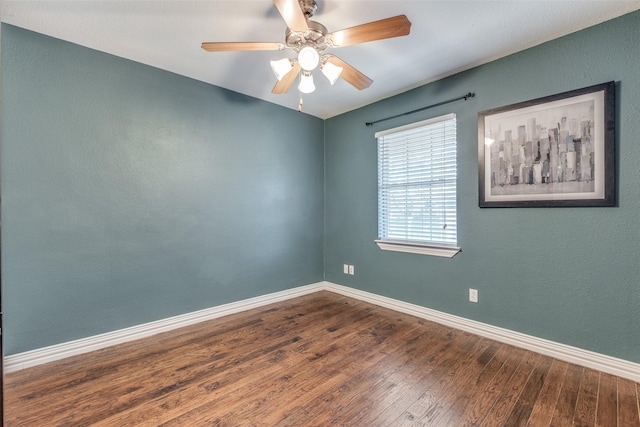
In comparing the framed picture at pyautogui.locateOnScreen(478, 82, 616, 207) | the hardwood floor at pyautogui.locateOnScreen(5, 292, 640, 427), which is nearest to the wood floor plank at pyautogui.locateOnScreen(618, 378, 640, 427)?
the hardwood floor at pyautogui.locateOnScreen(5, 292, 640, 427)

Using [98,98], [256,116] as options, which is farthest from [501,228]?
[98,98]

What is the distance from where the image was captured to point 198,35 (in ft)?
7.44

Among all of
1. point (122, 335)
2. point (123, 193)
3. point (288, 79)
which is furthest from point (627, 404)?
point (123, 193)

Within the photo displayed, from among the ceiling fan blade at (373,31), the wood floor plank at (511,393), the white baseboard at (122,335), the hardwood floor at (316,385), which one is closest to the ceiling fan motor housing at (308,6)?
the ceiling fan blade at (373,31)

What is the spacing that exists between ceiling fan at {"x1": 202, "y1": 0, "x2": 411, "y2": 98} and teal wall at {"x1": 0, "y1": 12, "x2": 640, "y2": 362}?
1.22 m

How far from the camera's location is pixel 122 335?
255 cm

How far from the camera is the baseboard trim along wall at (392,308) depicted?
6.89 ft

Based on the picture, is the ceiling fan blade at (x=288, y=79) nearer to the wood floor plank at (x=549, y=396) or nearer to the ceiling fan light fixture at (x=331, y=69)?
the ceiling fan light fixture at (x=331, y=69)

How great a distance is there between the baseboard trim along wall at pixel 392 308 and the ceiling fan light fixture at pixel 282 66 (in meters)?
2.37

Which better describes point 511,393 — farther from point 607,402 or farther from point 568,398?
point 607,402

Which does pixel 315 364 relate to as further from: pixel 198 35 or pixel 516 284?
pixel 198 35

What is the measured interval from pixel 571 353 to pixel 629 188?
1253mm

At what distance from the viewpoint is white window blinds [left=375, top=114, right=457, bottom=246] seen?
294 centimetres

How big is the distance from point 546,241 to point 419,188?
1.21 m
